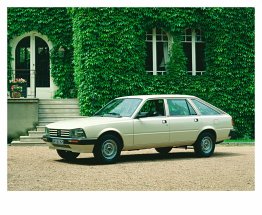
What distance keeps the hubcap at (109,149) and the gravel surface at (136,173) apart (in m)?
0.28

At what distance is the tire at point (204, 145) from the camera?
12519 millimetres

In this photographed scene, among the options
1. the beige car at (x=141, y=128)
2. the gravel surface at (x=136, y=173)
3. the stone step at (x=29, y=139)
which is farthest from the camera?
the stone step at (x=29, y=139)

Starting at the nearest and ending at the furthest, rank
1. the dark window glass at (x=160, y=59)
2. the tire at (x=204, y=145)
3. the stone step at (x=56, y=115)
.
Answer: the tire at (x=204, y=145)
the stone step at (x=56, y=115)
the dark window glass at (x=160, y=59)

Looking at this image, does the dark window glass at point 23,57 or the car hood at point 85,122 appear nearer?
the car hood at point 85,122

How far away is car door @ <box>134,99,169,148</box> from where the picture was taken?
37.8 ft

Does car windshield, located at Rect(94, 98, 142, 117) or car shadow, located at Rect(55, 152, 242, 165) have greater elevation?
car windshield, located at Rect(94, 98, 142, 117)

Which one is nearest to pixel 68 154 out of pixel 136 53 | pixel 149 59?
pixel 136 53

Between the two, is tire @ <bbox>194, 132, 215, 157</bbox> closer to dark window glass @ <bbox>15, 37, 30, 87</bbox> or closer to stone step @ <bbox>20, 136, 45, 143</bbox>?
stone step @ <bbox>20, 136, 45, 143</bbox>

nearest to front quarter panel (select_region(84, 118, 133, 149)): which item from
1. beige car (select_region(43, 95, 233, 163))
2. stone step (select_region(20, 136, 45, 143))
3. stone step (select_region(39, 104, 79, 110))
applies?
beige car (select_region(43, 95, 233, 163))

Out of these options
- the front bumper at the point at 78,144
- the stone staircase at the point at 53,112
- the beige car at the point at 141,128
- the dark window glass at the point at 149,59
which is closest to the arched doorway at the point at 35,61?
the stone staircase at the point at 53,112

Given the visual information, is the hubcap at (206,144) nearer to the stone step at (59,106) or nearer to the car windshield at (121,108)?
the car windshield at (121,108)

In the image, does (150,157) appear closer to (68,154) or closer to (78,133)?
(68,154)

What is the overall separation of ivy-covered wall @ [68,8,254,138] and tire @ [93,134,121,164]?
7.60 meters

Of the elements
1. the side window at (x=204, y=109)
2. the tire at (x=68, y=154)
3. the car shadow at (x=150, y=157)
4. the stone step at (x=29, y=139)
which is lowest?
the car shadow at (x=150, y=157)
